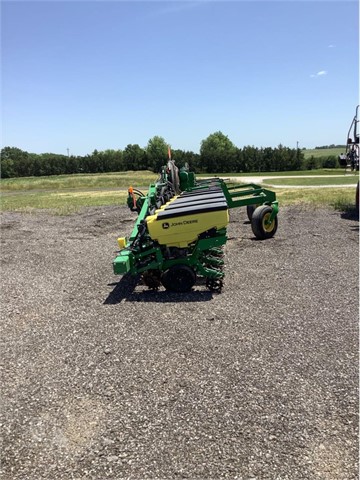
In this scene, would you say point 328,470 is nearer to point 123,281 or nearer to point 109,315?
point 109,315

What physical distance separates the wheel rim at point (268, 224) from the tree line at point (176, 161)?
47646 millimetres

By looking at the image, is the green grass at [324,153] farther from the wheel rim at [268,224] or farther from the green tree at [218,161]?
the wheel rim at [268,224]

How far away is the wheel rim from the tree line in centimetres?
4765

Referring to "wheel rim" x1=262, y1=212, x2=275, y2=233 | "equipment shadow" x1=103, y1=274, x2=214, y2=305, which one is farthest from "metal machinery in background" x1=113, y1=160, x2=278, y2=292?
"wheel rim" x1=262, y1=212, x2=275, y2=233

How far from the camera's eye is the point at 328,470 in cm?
278

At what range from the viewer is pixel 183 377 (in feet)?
12.8

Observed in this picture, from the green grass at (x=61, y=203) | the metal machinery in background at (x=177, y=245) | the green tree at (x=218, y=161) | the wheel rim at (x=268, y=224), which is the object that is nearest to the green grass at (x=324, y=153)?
the green tree at (x=218, y=161)

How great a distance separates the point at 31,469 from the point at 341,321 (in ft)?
12.8

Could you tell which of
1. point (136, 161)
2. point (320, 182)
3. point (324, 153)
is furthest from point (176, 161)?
point (324, 153)

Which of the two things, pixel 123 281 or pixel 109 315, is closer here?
pixel 109 315

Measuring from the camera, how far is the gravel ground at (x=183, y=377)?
2938 mm

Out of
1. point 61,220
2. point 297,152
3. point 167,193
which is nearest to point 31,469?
point 167,193

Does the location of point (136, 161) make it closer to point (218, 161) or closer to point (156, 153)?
point (156, 153)

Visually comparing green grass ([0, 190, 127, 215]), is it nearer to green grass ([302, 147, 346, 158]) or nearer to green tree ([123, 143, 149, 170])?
green tree ([123, 143, 149, 170])
